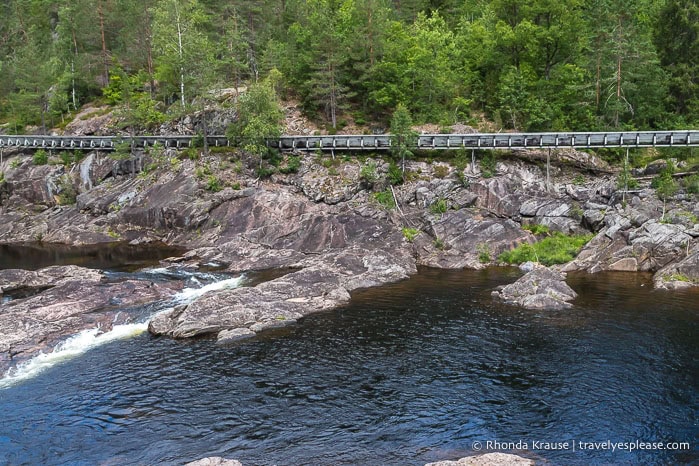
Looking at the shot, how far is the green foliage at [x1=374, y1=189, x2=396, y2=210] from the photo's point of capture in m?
62.4

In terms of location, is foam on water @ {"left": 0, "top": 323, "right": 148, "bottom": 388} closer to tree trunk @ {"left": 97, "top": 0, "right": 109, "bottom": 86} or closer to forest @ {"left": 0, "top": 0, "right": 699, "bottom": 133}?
forest @ {"left": 0, "top": 0, "right": 699, "bottom": 133}

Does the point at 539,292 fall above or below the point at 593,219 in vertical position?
below

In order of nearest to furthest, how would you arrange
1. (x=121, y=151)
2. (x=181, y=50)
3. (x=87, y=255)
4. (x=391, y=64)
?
(x=87, y=255) → (x=391, y=64) → (x=181, y=50) → (x=121, y=151)

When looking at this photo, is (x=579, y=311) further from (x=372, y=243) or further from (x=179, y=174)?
(x=179, y=174)

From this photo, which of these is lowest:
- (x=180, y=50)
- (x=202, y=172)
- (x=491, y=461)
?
(x=491, y=461)

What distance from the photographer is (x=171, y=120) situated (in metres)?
82.6

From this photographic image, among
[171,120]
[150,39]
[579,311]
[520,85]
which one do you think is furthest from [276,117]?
[579,311]

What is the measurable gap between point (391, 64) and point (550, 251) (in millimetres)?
36184

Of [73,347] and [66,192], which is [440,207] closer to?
[73,347]

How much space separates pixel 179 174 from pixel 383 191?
2668cm

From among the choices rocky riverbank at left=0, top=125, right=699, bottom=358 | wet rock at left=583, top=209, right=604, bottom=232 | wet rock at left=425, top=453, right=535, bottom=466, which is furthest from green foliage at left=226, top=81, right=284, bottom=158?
wet rock at left=425, top=453, right=535, bottom=466

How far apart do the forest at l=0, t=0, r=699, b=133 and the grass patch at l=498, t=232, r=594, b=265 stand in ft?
64.0

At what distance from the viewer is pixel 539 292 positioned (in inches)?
1676

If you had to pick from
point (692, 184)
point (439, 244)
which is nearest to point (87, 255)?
point (439, 244)
